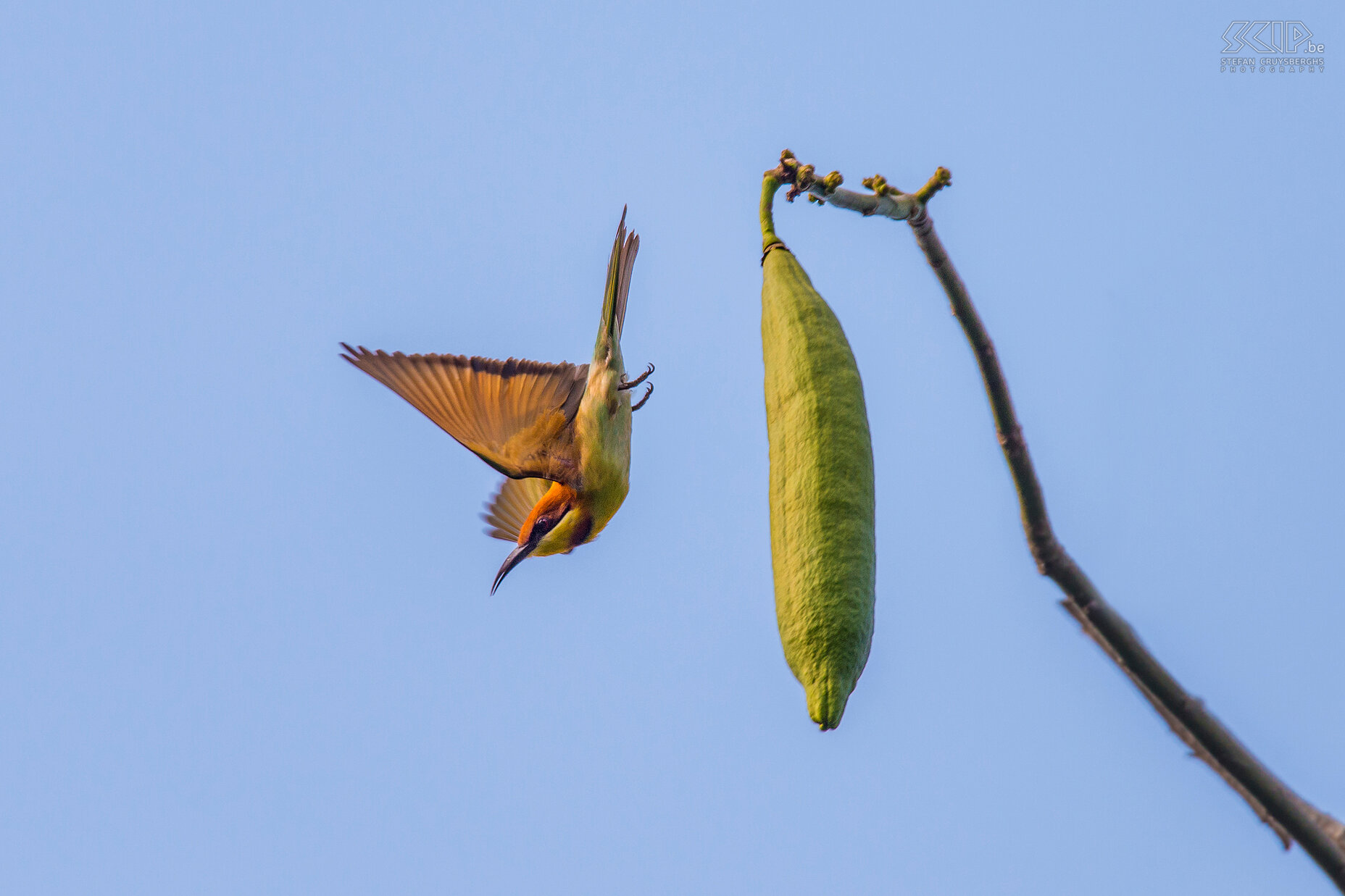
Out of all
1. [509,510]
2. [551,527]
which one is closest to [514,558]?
[551,527]

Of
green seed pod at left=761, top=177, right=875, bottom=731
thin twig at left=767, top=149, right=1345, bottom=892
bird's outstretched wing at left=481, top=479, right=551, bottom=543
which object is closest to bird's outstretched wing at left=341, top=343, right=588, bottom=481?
bird's outstretched wing at left=481, top=479, right=551, bottom=543

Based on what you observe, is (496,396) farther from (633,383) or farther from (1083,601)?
(1083,601)

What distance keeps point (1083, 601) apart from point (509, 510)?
5019 millimetres

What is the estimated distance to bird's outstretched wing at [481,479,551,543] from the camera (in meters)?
7.12

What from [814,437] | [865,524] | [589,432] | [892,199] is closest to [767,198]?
[892,199]

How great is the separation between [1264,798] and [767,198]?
2119mm

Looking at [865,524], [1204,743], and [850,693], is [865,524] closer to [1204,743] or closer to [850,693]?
[850,693]

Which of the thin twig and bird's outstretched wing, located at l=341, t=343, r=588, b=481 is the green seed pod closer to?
the thin twig

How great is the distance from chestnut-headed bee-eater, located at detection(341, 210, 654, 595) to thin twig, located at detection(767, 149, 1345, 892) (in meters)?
3.18

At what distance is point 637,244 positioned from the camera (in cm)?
631

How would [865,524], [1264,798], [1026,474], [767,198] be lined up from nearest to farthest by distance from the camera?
[1264,798], [865,524], [1026,474], [767,198]

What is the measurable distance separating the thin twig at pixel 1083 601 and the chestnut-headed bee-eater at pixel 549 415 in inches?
125

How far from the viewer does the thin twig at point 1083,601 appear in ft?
8.29

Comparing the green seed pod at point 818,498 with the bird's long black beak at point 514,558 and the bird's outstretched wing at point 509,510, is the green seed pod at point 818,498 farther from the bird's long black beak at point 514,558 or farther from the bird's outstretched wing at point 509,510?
the bird's outstretched wing at point 509,510
